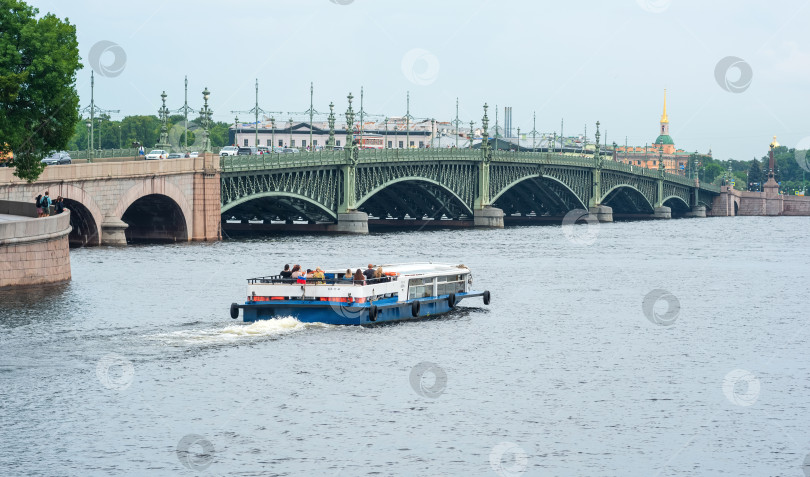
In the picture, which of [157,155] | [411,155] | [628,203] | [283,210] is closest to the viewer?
[157,155]

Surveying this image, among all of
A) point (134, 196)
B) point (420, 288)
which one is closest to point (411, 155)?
point (134, 196)

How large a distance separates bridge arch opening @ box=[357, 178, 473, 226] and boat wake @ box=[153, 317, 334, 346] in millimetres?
69948

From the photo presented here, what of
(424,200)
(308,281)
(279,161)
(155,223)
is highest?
(279,161)

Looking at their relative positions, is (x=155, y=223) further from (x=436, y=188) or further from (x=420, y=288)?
(x=436, y=188)

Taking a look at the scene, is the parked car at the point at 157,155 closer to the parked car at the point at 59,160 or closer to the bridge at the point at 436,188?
the bridge at the point at 436,188

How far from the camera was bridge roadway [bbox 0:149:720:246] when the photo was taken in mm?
69625

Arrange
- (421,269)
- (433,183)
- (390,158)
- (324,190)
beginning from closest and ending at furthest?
(421,269), (324,190), (390,158), (433,183)

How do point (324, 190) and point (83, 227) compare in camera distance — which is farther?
Result: point (324, 190)

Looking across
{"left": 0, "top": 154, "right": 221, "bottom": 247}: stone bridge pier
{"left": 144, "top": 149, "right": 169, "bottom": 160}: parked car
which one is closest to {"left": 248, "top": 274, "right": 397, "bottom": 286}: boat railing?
{"left": 0, "top": 154, "right": 221, "bottom": 247}: stone bridge pier

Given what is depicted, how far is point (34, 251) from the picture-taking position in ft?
155

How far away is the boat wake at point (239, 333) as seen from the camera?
37.5 metres

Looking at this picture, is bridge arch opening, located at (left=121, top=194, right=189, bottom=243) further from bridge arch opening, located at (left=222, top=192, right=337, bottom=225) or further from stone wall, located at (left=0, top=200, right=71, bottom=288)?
stone wall, located at (left=0, top=200, right=71, bottom=288)

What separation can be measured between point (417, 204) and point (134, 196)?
166 ft

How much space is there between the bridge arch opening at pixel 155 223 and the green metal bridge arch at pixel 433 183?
14.3ft
